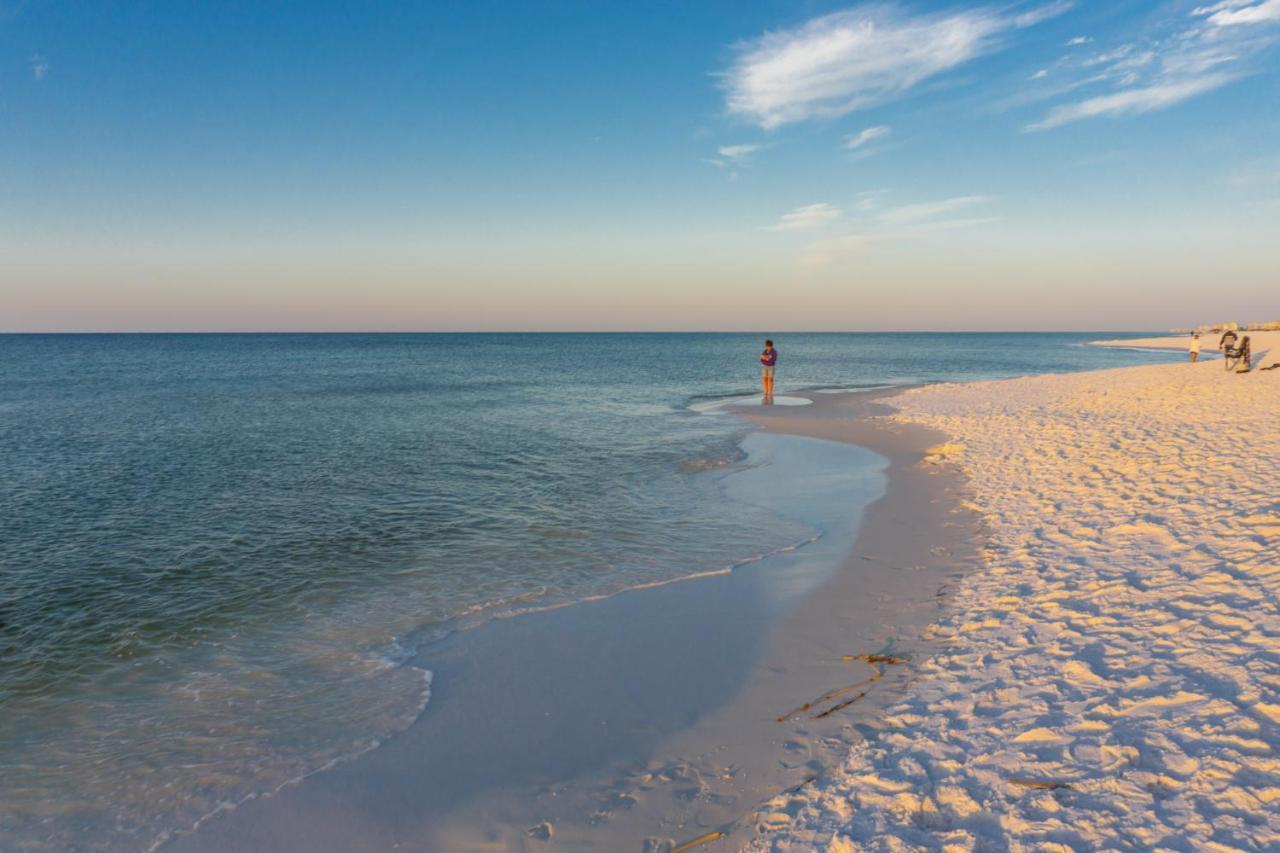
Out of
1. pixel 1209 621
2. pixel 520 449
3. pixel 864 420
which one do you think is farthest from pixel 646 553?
pixel 864 420

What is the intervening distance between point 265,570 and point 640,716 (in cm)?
780

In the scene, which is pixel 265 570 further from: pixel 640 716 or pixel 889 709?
pixel 889 709

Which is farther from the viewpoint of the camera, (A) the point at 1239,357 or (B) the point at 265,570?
(A) the point at 1239,357

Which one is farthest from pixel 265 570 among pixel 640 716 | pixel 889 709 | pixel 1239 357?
pixel 1239 357

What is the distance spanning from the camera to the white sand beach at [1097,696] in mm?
3992

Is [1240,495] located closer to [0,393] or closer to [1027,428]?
[1027,428]

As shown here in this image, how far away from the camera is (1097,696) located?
527 cm

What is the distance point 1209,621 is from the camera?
6.16 meters

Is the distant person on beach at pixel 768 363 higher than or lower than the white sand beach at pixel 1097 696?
higher

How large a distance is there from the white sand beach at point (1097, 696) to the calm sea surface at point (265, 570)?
4040 mm

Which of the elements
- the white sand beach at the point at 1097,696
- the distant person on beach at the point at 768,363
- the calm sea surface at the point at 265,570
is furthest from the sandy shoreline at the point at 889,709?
the distant person on beach at the point at 768,363

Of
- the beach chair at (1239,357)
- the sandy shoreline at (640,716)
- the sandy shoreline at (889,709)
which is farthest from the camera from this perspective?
the beach chair at (1239,357)

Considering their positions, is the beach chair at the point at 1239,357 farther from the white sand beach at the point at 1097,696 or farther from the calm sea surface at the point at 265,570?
the calm sea surface at the point at 265,570

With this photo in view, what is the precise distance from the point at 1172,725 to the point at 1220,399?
2128 cm
